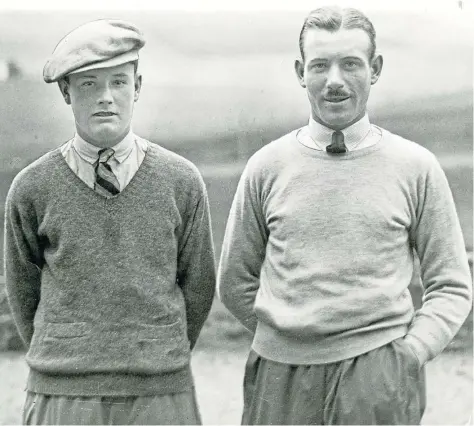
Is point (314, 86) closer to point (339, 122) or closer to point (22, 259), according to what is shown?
point (339, 122)

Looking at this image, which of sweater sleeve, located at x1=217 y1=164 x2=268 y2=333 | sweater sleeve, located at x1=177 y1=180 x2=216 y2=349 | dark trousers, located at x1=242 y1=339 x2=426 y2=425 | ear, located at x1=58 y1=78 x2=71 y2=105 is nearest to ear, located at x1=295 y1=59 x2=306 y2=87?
sweater sleeve, located at x1=217 y1=164 x2=268 y2=333

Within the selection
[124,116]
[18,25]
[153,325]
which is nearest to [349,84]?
[124,116]

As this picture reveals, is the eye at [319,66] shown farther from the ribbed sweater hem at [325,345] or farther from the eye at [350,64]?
the ribbed sweater hem at [325,345]

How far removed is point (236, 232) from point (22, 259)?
2.10 feet

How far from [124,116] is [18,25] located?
0.55 metres

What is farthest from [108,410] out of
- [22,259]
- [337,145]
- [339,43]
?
[339,43]

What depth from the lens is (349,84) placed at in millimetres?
2270

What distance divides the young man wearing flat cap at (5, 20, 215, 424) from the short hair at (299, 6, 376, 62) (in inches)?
20.4

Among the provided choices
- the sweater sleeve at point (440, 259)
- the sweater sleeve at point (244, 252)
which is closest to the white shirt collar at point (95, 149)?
the sweater sleeve at point (244, 252)

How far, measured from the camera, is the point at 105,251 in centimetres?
230

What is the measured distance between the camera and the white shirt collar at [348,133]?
2314 millimetres

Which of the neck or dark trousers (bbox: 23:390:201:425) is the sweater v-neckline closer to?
the neck

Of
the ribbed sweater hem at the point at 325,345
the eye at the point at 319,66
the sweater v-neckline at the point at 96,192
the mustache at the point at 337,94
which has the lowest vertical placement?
the ribbed sweater hem at the point at 325,345

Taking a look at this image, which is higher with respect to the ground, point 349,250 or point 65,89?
point 65,89
